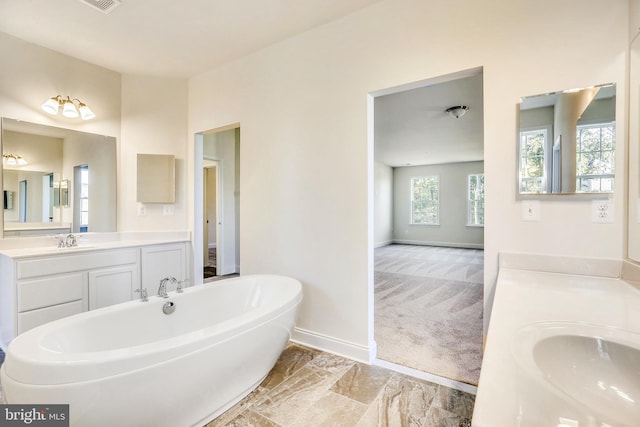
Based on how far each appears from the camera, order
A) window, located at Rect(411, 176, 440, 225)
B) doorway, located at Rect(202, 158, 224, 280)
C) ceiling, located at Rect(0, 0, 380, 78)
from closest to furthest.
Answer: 1. ceiling, located at Rect(0, 0, 380, 78)
2. doorway, located at Rect(202, 158, 224, 280)
3. window, located at Rect(411, 176, 440, 225)

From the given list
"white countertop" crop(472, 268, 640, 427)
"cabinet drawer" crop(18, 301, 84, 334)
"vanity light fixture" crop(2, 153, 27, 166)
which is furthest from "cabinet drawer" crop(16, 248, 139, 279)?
"white countertop" crop(472, 268, 640, 427)

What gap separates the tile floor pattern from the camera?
1.62m

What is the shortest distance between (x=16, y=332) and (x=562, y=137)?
3.91 metres

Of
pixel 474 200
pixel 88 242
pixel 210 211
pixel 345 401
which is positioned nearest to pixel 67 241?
pixel 88 242

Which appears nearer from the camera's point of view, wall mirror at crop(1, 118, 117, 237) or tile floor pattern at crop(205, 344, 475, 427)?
tile floor pattern at crop(205, 344, 475, 427)

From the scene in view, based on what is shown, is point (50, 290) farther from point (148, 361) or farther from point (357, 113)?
point (357, 113)

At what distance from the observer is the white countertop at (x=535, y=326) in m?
0.50

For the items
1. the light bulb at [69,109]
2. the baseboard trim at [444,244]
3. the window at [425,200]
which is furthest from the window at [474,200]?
the light bulb at [69,109]

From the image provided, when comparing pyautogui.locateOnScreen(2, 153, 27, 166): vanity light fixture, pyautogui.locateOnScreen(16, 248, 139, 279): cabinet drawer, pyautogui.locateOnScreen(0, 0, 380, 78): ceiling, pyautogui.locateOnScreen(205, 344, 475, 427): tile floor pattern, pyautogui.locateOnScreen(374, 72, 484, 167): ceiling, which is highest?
pyautogui.locateOnScreen(0, 0, 380, 78): ceiling

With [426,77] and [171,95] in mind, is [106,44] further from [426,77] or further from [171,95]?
[426,77]

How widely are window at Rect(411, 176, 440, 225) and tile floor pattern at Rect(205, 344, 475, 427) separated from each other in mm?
7775

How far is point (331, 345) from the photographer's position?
2422 millimetres

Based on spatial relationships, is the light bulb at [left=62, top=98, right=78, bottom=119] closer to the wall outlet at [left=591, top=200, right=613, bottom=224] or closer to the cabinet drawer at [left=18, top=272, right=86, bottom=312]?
the cabinet drawer at [left=18, top=272, right=86, bottom=312]

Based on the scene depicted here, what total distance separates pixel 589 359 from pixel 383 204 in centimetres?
839
